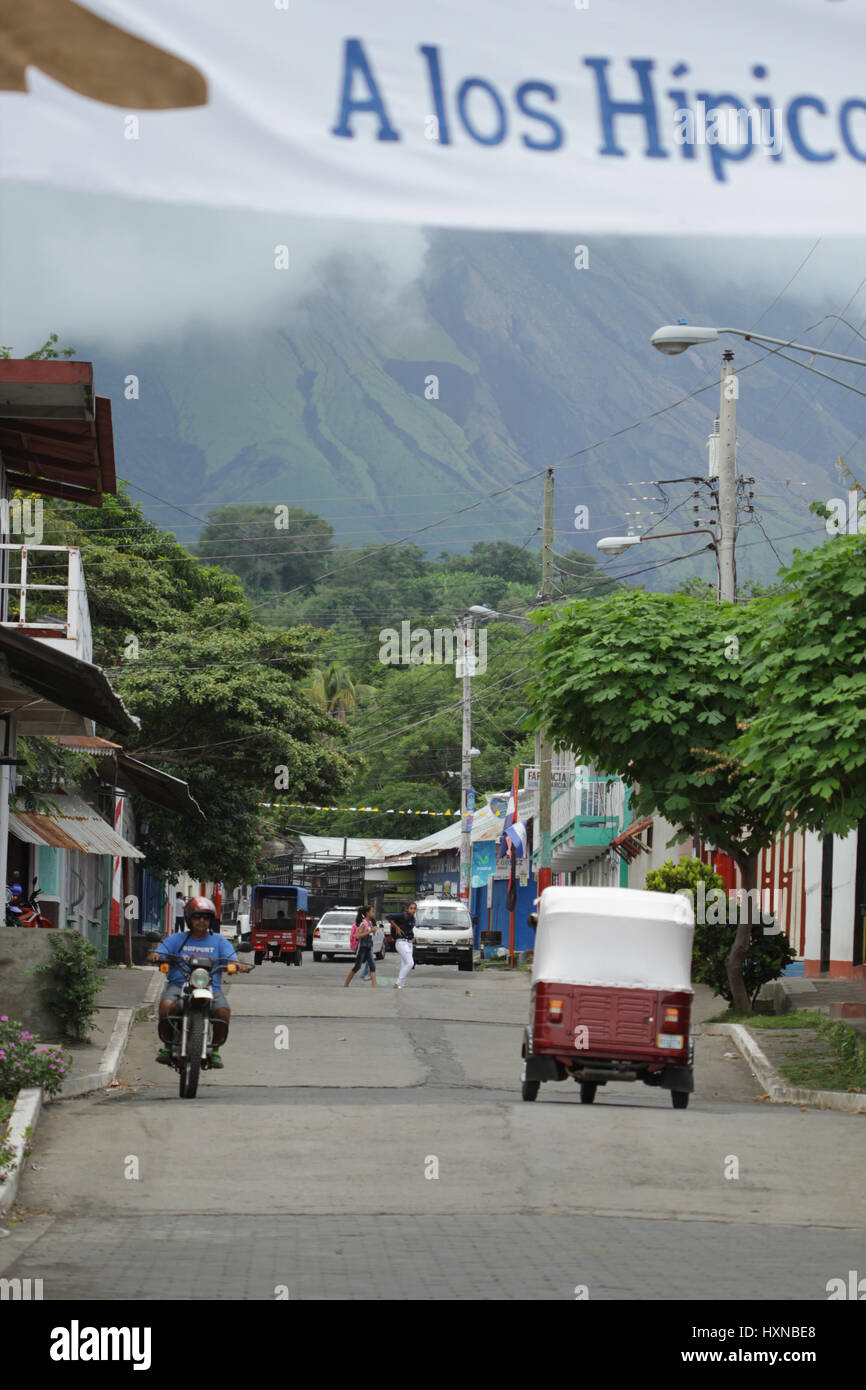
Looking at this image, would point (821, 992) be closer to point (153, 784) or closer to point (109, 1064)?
point (109, 1064)

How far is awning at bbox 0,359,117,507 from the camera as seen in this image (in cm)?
Result: 1958

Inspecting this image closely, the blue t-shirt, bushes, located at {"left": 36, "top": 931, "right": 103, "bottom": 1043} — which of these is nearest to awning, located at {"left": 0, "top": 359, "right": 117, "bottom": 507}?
bushes, located at {"left": 36, "top": 931, "right": 103, "bottom": 1043}

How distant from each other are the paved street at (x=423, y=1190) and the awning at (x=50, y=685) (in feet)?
13.0

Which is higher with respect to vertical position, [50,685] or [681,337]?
[681,337]

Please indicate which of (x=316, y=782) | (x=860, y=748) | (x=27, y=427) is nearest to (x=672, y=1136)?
(x=860, y=748)

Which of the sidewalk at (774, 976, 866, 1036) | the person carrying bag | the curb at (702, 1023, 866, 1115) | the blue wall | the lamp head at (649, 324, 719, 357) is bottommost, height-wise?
the blue wall

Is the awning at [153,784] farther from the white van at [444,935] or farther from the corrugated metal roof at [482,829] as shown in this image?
the corrugated metal roof at [482,829]

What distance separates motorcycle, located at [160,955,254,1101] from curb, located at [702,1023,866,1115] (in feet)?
20.8

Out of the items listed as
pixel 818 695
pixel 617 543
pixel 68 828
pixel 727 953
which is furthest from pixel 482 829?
pixel 818 695

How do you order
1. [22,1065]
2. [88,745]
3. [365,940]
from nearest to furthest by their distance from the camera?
[22,1065] → [88,745] → [365,940]

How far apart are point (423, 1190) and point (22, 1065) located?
14.1 feet

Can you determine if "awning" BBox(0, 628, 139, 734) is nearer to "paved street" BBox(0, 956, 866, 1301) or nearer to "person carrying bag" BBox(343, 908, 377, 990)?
"paved street" BBox(0, 956, 866, 1301)

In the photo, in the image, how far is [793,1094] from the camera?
17938 mm
